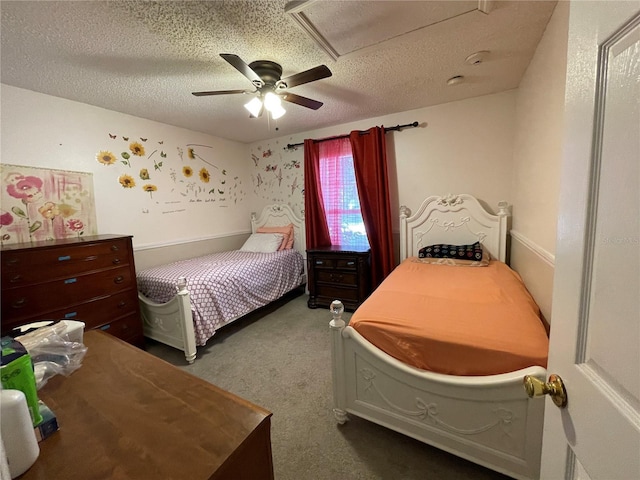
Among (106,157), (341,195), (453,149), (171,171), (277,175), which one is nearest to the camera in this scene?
(106,157)

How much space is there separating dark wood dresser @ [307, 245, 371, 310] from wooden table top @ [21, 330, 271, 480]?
235 cm

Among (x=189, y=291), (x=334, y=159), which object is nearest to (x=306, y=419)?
(x=189, y=291)

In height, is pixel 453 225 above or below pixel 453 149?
below

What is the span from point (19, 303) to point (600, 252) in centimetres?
273

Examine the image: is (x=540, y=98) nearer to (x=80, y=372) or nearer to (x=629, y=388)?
(x=629, y=388)

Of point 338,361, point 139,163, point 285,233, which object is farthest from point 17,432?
point 285,233

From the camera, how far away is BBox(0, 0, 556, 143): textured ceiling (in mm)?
1349

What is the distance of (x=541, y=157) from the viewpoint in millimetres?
1690

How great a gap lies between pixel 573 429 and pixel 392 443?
115 centimetres

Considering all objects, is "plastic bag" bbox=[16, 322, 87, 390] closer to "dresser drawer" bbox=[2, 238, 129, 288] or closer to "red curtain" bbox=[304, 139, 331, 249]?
"dresser drawer" bbox=[2, 238, 129, 288]

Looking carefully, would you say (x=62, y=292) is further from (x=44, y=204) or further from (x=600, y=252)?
(x=600, y=252)

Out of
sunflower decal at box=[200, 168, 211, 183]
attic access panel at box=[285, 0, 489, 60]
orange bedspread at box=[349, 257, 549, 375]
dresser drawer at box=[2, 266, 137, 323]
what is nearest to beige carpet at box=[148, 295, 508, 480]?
orange bedspread at box=[349, 257, 549, 375]

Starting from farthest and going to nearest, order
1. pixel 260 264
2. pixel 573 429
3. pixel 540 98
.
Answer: pixel 260 264 < pixel 540 98 < pixel 573 429

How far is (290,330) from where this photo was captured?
2697 millimetres
